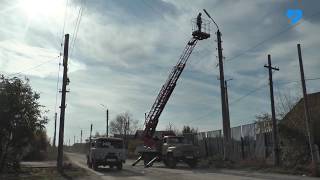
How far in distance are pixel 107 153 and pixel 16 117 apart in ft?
25.7

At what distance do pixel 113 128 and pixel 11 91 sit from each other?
85.3m

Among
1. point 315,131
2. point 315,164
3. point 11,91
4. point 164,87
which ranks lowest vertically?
point 315,164

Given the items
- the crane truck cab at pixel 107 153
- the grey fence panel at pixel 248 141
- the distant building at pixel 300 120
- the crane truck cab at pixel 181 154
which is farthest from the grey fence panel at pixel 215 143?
the crane truck cab at pixel 107 153

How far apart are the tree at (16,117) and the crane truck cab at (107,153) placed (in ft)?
18.2

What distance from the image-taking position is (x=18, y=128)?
84.8 feet

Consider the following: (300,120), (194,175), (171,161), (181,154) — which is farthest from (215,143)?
(194,175)

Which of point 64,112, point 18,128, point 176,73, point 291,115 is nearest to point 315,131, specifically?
point 291,115

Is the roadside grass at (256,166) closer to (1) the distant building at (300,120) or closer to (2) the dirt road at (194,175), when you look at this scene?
(2) the dirt road at (194,175)

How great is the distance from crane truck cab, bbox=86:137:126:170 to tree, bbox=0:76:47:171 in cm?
554

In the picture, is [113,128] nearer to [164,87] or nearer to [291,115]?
[164,87]

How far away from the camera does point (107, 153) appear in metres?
31.4

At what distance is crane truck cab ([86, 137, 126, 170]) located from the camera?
3141 centimetres

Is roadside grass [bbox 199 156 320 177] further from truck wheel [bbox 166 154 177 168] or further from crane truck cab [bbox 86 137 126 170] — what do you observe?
crane truck cab [bbox 86 137 126 170]

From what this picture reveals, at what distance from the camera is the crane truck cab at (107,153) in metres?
31.4
